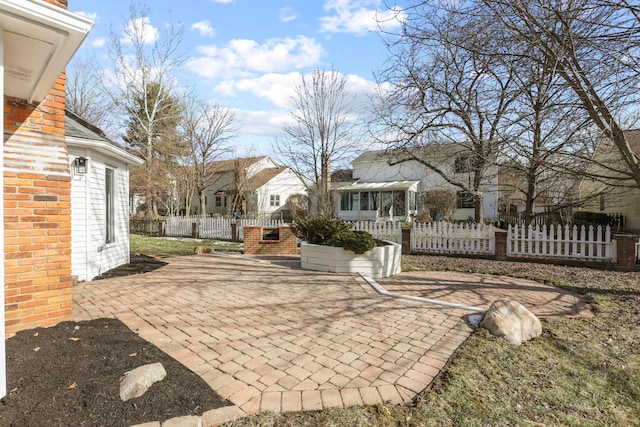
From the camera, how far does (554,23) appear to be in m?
4.79

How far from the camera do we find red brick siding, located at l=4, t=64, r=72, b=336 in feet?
11.5

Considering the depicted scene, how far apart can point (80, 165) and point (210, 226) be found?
1066 centimetres

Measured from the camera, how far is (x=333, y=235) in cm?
801

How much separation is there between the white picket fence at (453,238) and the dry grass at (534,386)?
608 cm

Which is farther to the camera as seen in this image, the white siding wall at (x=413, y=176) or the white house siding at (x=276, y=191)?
the white house siding at (x=276, y=191)

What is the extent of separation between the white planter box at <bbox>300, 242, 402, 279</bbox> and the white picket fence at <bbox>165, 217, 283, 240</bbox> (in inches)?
313

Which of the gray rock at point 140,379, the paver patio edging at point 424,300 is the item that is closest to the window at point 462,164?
the paver patio edging at point 424,300

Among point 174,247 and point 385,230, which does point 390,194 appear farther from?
point 174,247

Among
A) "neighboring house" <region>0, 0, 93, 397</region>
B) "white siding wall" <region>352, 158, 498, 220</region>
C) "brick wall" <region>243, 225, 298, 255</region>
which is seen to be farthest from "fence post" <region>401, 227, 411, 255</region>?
"white siding wall" <region>352, 158, 498, 220</region>

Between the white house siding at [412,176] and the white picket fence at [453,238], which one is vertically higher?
the white house siding at [412,176]

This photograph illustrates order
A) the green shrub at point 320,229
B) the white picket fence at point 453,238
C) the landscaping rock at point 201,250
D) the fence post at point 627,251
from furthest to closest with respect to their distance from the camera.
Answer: the landscaping rock at point 201,250 < the white picket fence at point 453,238 < the fence post at point 627,251 < the green shrub at point 320,229

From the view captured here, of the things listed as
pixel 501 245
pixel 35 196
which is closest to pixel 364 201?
pixel 501 245

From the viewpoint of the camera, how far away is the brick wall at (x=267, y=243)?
11.4 m

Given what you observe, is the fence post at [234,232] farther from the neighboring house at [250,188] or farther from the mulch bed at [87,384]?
the mulch bed at [87,384]
